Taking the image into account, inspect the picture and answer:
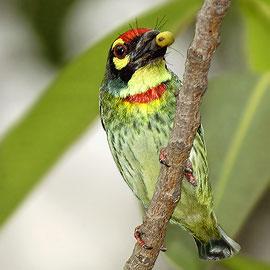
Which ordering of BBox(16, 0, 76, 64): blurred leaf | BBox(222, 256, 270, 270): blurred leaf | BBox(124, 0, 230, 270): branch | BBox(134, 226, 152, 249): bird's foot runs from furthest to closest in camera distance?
BBox(16, 0, 76, 64): blurred leaf
BBox(222, 256, 270, 270): blurred leaf
BBox(134, 226, 152, 249): bird's foot
BBox(124, 0, 230, 270): branch

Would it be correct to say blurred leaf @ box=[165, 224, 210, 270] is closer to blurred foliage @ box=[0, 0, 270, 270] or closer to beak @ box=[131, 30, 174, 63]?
blurred foliage @ box=[0, 0, 270, 270]

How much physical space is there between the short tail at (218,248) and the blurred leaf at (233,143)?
5cm

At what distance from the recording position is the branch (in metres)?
1.24

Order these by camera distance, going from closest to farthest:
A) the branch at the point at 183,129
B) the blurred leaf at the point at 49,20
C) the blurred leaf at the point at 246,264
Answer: the branch at the point at 183,129, the blurred leaf at the point at 246,264, the blurred leaf at the point at 49,20

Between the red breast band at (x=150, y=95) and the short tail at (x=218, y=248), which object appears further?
the short tail at (x=218, y=248)

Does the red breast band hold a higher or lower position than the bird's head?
lower

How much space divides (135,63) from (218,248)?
1.63ft

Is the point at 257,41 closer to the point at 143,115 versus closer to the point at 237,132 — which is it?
the point at 237,132

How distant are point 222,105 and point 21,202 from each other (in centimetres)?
49

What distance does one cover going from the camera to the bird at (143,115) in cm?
172

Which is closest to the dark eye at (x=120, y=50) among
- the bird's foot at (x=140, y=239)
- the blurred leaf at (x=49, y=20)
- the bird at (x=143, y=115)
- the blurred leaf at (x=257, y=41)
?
the bird at (x=143, y=115)

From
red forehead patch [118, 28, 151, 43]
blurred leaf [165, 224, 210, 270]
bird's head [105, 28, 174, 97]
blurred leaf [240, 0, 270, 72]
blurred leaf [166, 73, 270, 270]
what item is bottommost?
blurred leaf [165, 224, 210, 270]

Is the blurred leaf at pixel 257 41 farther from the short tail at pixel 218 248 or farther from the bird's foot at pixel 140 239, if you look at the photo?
the bird's foot at pixel 140 239

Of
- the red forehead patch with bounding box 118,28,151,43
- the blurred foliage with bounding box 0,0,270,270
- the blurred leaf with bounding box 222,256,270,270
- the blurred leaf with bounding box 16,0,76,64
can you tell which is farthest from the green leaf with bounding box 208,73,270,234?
the blurred leaf with bounding box 16,0,76,64
